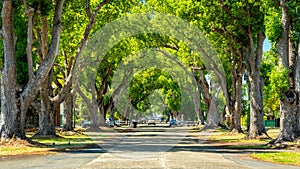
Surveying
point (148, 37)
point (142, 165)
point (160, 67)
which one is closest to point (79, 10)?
point (148, 37)

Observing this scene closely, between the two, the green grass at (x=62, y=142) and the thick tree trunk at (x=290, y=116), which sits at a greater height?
the thick tree trunk at (x=290, y=116)

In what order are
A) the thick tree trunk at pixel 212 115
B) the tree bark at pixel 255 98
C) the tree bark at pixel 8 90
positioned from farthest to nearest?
the thick tree trunk at pixel 212 115 < the tree bark at pixel 255 98 < the tree bark at pixel 8 90

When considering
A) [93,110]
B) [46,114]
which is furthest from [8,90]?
[93,110]

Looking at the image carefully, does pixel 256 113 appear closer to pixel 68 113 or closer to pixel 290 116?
pixel 290 116

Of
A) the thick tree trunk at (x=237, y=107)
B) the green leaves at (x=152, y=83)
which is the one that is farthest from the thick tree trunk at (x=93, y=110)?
the thick tree trunk at (x=237, y=107)

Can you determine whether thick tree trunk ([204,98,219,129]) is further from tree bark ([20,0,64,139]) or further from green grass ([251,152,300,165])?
green grass ([251,152,300,165])

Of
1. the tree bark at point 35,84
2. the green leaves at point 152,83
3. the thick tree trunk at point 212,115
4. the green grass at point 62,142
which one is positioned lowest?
the green grass at point 62,142

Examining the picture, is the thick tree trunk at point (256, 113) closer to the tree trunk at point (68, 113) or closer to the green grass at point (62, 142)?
the green grass at point (62, 142)

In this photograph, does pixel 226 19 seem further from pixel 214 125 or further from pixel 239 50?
pixel 214 125

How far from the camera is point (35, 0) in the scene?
2567 centimetres

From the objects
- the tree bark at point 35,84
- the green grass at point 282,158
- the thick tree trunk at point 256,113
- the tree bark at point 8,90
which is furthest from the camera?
the thick tree trunk at point 256,113

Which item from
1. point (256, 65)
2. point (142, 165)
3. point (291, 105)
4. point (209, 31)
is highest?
point (209, 31)

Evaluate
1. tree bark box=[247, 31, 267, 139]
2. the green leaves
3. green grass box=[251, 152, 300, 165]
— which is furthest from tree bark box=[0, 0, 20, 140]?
the green leaves

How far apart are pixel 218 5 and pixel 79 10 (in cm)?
1080
